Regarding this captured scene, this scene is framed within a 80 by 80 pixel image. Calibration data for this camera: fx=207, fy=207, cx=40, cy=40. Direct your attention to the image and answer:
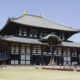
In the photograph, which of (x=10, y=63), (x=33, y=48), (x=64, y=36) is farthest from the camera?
(x=64, y=36)

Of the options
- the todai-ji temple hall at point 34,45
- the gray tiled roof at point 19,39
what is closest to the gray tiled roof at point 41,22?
the todai-ji temple hall at point 34,45

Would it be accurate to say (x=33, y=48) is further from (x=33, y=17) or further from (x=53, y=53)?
(x=33, y=17)

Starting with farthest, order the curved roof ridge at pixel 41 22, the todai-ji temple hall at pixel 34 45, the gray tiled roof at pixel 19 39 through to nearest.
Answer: the curved roof ridge at pixel 41 22, the todai-ji temple hall at pixel 34 45, the gray tiled roof at pixel 19 39

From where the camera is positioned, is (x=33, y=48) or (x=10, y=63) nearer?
(x=10, y=63)

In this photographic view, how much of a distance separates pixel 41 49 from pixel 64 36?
8.96m

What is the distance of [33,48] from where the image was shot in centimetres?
4262

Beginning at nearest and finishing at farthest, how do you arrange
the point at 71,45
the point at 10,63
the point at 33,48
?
the point at 10,63
the point at 33,48
the point at 71,45

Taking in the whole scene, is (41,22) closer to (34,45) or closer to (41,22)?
(41,22)

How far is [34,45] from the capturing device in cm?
4275

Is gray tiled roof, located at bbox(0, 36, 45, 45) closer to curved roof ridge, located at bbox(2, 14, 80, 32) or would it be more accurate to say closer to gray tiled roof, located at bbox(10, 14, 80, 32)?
curved roof ridge, located at bbox(2, 14, 80, 32)

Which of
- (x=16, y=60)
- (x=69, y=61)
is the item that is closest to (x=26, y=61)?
(x=16, y=60)

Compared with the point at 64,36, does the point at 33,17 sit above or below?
above

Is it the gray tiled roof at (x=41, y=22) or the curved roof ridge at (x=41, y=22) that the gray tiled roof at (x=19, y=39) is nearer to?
the curved roof ridge at (x=41, y=22)

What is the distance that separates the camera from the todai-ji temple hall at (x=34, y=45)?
3994cm
